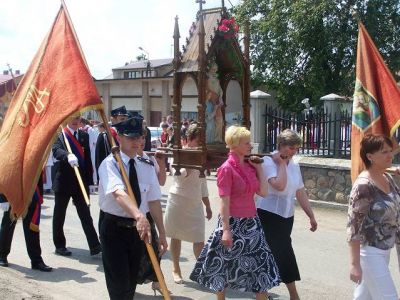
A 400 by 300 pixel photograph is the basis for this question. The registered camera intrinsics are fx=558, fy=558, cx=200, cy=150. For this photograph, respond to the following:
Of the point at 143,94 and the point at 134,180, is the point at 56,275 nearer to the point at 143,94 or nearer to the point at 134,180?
the point at 134,180

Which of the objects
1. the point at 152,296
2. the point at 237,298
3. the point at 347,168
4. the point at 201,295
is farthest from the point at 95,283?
the point at 347,168

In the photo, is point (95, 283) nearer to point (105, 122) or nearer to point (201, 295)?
point (201, 295)

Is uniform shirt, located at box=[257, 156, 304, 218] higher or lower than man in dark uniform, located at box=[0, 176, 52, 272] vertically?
higher

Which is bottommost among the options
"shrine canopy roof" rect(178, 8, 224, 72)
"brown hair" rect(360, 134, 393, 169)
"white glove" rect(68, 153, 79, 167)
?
"white glove" rect(68, 153, 79, 167)

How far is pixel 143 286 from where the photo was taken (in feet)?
19.0

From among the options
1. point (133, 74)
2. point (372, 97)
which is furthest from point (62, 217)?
point (133, 74)

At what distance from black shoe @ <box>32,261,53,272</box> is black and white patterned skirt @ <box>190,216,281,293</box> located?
233 centimetres

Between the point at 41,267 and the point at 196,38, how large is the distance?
3.07 meters

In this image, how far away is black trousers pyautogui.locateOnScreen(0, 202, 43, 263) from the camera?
6316 millimetres

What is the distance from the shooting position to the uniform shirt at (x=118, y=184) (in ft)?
13.2

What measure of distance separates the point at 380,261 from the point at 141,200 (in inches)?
71.1

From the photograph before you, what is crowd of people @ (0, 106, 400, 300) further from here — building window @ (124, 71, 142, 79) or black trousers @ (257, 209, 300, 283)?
building window @ (124, 71, 142, 79)

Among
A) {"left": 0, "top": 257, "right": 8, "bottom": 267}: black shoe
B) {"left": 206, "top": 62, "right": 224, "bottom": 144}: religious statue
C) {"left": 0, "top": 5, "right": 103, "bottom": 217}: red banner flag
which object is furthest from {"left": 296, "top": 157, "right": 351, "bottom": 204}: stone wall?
{"left": 0, "top": 5, "right": 103, "bottom": 217}: red banner flag

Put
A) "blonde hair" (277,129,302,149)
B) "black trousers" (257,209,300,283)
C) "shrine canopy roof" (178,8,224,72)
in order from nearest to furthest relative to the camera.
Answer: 1. "blonde hair" (277,129,302,149)
2. "black trousers" (257,209,300,283)
3. "shrine canopy roof" (178,8,224,72)
